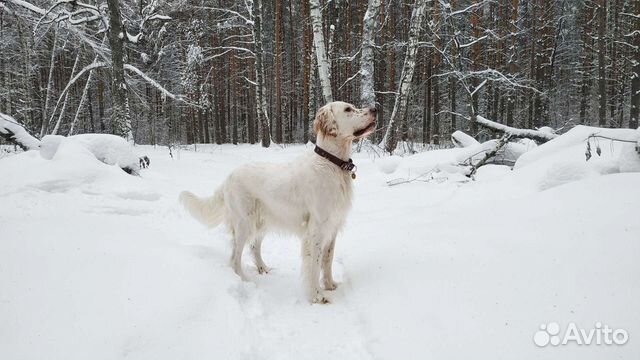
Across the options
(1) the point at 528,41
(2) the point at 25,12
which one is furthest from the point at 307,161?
(1) the point at 528,41

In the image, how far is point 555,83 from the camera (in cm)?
2666

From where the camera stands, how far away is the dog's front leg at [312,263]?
3352 millimetres

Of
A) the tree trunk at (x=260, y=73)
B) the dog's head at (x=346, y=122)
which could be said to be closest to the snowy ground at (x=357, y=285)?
the dog's head at (x=346, y=122)

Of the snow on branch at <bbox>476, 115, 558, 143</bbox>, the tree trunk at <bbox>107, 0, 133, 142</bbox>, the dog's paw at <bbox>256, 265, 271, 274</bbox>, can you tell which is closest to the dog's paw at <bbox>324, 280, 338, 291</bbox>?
the dog's paw at <bbox>256, 265, 271, 274</bbox>

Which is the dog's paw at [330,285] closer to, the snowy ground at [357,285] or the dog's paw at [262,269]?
the snowy ground at [357,285]

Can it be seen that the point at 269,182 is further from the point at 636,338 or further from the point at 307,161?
the point at 636,338

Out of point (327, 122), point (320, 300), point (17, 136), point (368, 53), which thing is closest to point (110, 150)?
point (17, 136)

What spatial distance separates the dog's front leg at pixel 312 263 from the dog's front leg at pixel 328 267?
0.63 ft

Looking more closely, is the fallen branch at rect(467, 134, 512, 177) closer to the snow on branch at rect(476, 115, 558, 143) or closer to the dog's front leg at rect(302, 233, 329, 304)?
the snow on branch at rect(476, 115, 558, 143)

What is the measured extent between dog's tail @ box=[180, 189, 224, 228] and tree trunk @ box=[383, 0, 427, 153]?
8.08m

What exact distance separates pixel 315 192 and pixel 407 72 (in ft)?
30.0

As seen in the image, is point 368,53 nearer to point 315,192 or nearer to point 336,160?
point 336,160

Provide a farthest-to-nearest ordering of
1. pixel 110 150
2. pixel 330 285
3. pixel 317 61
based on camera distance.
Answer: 1. pixel 317 61
2. pixel 110 150
3. pixel 330 285

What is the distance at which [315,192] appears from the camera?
3428 millimetres
